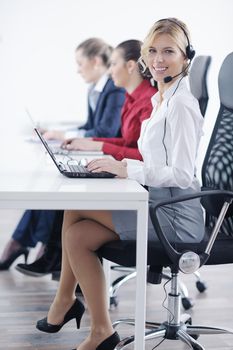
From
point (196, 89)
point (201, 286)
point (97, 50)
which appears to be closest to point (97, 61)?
point (97, 50)

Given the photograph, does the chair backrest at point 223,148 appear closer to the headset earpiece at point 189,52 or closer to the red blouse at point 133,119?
the headset earpiece at point 189,52

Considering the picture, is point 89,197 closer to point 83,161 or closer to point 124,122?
point 83,161

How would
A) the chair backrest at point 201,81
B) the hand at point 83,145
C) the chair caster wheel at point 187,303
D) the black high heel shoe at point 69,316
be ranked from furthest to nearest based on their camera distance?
the hand at point 83,145, the chair caster wheel at point 187,303, the chair backrest at point 201,81, the black high heel shoe at point 69,316

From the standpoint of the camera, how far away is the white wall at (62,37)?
19.9 ft

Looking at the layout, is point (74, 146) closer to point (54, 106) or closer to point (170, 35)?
point (170, 35)

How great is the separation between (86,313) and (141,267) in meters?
0.93

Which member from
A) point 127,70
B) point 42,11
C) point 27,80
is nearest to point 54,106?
point 27,80

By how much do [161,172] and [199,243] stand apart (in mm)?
273

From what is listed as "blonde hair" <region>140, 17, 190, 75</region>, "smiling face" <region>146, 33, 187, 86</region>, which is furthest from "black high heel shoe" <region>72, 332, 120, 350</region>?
"blonde hair" <region>140, 17, 190, 75</region>

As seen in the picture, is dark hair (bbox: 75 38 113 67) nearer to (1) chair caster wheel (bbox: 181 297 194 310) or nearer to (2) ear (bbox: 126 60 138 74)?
(2) ear (bbox: 126 60 138 74)

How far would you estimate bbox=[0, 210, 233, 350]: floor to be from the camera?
2730 mm

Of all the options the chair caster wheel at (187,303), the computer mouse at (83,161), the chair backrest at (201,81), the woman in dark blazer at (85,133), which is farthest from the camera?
the woman in dark blazer at (85,133)

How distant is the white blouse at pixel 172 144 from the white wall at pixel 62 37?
3.64 meters

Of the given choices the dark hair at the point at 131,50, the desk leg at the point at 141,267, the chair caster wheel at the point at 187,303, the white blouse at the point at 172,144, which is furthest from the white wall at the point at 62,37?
the desk leg at the point at 141,267
